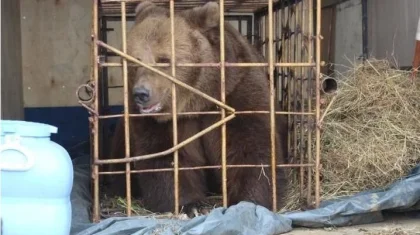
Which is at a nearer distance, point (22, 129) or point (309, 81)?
point (22, 129)

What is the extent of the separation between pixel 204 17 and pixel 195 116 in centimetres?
69

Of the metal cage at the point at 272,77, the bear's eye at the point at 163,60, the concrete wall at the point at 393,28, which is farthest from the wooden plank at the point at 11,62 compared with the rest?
the concrete wall at the point at 393,28

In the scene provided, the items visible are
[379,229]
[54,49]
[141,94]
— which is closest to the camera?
[379,229]

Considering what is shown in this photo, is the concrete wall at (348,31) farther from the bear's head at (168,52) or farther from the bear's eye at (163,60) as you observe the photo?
the bear's eye at (163,60)

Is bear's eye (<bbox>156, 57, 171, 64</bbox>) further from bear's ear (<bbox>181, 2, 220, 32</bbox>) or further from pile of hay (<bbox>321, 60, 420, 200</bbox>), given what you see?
pile of hay (<bbox>321, 60, 420, 200</bbox>)

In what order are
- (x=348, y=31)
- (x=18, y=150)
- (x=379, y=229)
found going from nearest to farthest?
1. (x=18, y=150)
2. (x=379, y=229)
3. (x=348, y=31)

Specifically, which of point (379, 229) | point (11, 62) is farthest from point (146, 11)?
point (11, 62)

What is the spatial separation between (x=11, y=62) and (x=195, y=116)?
2944 millimetres

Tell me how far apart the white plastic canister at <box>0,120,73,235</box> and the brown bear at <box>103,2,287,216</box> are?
108 centimetres

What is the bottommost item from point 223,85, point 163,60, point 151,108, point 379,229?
point 379,229

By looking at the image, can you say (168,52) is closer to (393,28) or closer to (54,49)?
(393,28)

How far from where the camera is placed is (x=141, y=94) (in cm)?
481

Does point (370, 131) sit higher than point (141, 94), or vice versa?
point (141, 94)

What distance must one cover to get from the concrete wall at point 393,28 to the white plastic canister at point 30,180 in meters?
3.63
